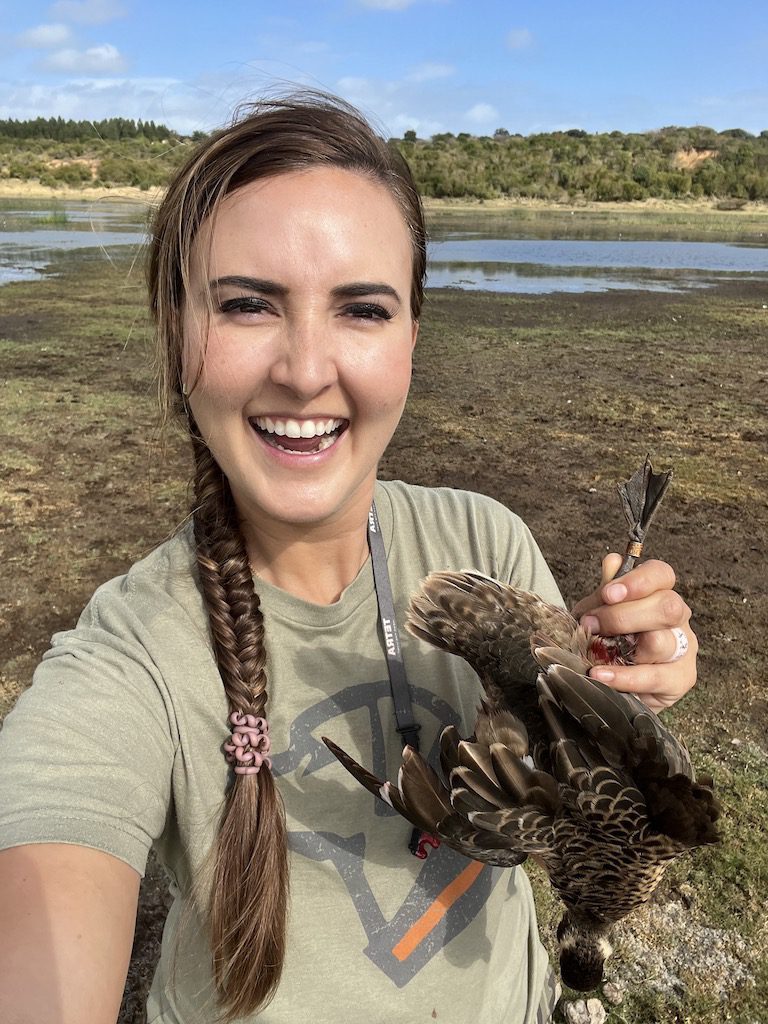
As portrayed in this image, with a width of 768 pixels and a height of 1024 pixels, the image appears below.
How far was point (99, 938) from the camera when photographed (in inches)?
55.1

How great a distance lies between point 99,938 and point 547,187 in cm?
6268

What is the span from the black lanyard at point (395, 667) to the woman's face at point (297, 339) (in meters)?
0.29

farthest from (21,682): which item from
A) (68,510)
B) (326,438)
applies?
(326,438)

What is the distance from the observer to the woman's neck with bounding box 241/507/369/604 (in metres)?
2.04

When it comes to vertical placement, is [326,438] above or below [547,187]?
below

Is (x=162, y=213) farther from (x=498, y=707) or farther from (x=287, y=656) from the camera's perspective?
(x=498, y=707)

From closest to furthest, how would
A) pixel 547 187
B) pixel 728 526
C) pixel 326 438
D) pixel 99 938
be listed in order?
1. pixel 99 938
2. pixel 326 438
3. pixel 728 526
4. pixel 547 187

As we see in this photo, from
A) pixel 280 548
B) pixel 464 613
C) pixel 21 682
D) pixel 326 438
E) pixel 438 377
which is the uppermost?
pixel 326 438

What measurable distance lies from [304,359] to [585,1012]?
2911 millimetres

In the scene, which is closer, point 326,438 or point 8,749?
point 8,749

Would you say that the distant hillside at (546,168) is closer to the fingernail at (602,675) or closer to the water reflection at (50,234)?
the water reflection at (50,234)

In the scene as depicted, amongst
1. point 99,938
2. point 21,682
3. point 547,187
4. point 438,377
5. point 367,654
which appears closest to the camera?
point 99,938

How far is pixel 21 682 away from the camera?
4.82 metres

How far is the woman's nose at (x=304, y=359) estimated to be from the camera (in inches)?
67.4
